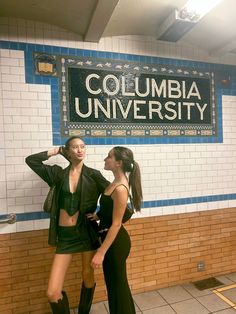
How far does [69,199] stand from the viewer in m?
2.24

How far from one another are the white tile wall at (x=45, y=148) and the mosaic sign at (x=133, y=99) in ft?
0.56

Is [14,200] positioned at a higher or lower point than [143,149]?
lower

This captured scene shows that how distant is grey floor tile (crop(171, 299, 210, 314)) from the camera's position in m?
2.68

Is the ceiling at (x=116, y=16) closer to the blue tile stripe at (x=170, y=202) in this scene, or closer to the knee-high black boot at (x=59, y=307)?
the blue tile stripe at (x=170, y=202)

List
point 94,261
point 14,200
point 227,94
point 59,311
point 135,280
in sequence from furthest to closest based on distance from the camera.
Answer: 1. point 227,94
2. point 135,280
3. point 14,200
4. point 59,311
5. point 94,261

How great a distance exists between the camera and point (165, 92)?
10.3 feet

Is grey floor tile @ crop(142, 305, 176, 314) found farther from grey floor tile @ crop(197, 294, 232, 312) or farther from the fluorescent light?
the fluorescent light

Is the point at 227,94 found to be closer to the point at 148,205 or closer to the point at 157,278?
the point at 148,205

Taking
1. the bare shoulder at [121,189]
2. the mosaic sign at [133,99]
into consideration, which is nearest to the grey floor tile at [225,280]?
the mosaic sign at [133,99]

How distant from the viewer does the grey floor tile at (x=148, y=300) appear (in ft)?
9.15

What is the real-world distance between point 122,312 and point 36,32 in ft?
9.14

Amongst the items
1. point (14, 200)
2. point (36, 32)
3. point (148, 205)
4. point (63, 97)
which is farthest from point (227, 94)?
point (14, 200)

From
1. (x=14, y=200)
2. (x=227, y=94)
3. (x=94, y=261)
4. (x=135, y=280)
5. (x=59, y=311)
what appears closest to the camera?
(x=94, y=261)

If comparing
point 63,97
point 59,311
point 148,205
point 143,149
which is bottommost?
point 59,311
